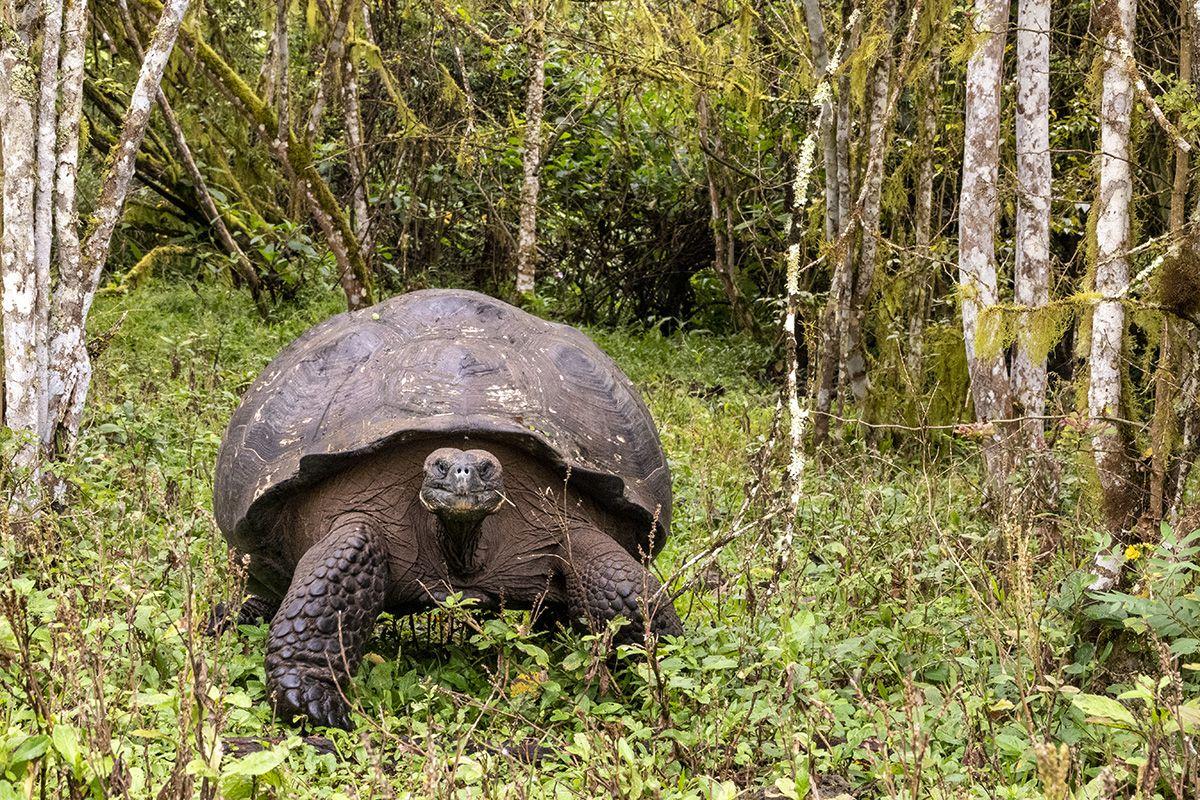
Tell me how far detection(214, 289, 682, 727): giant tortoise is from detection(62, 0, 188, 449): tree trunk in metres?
0.74

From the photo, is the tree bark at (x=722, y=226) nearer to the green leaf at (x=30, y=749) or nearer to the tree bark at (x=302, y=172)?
the tree bark at (x=302, y=172)

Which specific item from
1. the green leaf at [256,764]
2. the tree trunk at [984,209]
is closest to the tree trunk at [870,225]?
the tree trunk at [984,209]

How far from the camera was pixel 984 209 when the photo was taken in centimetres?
468

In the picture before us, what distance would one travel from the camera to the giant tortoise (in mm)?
3129

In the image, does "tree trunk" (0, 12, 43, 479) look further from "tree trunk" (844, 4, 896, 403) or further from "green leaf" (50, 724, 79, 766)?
"tree trunk" (844, 4, 896, 403)

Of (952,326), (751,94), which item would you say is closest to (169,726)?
(952,326)

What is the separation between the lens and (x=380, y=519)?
3391 mm

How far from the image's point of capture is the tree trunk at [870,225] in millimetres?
5341

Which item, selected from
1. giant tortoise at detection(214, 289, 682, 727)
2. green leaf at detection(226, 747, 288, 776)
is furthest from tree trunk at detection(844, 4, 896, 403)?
green leaf at detection(226, 747, 288, 776)

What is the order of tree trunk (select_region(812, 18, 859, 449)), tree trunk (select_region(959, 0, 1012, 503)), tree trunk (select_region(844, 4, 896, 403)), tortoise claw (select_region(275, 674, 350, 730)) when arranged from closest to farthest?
1. tortoise claw (select_region(275, 674, 350, 730))
2. tree trunk (select_region(959, 0, 1012, 503))
3. tree trunk (select_region(844, 4, 896, 403))
4. tree trunk (select_region(812, 18, 859, 449))

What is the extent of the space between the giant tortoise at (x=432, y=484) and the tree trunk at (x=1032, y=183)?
1.75 m

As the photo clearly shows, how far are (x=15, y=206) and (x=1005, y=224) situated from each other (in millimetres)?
5867

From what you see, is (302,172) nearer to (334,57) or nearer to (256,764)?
(334,57)

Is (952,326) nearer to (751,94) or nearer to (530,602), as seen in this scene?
(751,94)
